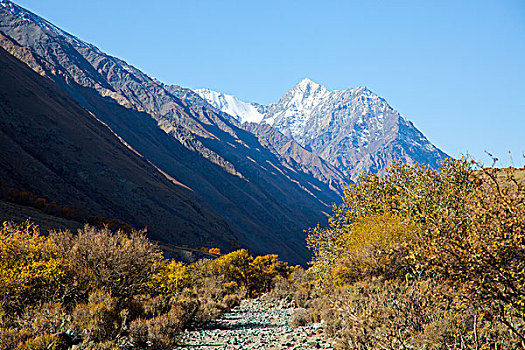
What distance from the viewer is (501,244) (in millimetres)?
6195

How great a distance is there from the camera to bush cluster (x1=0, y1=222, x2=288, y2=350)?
12.0m

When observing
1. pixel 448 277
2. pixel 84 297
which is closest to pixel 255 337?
pixel 84 297

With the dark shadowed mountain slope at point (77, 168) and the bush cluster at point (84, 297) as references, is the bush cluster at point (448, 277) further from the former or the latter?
the dark shadowed mountain slope at point (77, 168)

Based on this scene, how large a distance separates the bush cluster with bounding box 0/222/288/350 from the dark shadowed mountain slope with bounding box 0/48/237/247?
73.1m

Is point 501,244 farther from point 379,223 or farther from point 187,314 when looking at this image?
point 187,314

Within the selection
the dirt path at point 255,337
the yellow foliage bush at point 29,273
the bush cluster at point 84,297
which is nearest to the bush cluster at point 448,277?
the dirt path at point 255,337

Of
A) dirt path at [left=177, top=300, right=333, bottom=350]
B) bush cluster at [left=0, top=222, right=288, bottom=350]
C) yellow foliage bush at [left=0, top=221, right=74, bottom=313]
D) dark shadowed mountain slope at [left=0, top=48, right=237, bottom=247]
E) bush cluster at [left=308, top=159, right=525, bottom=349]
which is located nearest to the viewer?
bush cluster at [left=308, top=159, right=525, bottom=349]

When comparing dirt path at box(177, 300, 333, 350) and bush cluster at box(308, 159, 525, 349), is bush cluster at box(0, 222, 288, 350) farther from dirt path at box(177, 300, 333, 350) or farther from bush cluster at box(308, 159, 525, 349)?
bush cluster at box(308, 159, 525, 349)

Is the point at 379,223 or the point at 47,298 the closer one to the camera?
the point at 47,298

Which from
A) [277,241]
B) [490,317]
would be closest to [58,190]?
[490,317]

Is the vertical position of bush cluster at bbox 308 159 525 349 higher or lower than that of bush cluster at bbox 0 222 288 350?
higher

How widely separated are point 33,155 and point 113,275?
9532 centimetres

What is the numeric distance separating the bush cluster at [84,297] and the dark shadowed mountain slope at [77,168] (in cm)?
7310

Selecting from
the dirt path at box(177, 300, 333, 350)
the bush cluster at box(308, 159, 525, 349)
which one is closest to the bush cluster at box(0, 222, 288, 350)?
the dirt path at box(177, 300, 333, 350)
